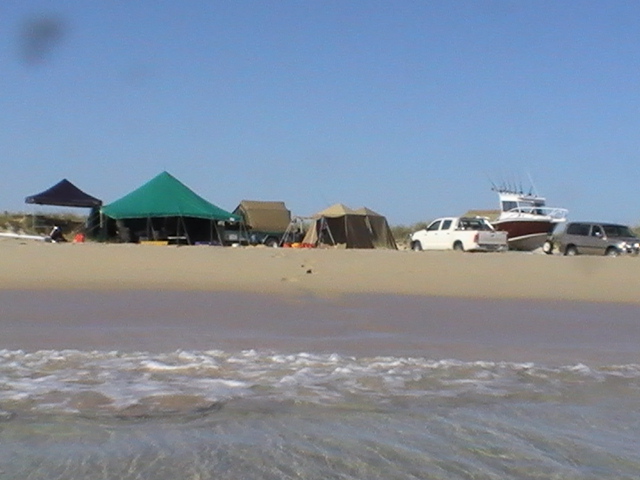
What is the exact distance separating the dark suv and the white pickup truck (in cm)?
183

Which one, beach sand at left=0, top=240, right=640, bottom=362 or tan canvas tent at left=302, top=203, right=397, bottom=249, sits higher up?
tan canvas tent at left=302, top=203, right=397, bottom=249

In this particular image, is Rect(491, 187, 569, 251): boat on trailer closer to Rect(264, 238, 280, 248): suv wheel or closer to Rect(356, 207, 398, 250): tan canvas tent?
Rect(356, 207, 398, 250): tan canvas tent

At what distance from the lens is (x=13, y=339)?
630 cm

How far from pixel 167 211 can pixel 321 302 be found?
15.0 meters

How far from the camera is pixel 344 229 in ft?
85.7

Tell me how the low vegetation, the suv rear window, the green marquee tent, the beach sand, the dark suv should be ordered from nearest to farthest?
the beach sand, the dark suv, the suv rear window, the green marquee tent, the low vegetation

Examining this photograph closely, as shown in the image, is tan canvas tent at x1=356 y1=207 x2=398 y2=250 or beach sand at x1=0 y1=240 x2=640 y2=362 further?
tan canvas tent at x1=356 y1=207 x2=398 y2=250

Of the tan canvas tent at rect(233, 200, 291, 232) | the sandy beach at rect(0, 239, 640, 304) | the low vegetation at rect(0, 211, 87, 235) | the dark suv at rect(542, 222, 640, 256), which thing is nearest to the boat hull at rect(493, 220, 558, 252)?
the dark suv at rect(542, 222, 640, 256)

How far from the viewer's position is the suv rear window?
22.8 meters

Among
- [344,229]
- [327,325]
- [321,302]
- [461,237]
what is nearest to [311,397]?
[327,325]

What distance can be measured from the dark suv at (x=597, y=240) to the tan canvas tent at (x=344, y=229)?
582cm

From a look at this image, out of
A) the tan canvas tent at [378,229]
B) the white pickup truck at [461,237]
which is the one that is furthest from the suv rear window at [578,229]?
the tan canvas tent at [378,229]

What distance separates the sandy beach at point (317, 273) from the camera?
34.6ft

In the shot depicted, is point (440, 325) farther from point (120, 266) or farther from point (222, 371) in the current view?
point (120, 266)
